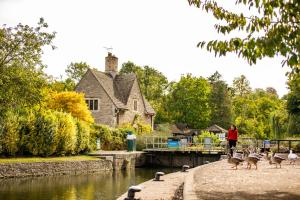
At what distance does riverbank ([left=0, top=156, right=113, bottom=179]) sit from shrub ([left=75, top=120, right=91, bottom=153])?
1927mm

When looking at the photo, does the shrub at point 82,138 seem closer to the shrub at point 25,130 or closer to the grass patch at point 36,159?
the grass patch at point 36,159

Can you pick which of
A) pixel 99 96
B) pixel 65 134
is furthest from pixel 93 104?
pixel 65 134

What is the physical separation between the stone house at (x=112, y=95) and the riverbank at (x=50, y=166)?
62.3ft

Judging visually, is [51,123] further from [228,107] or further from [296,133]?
[228,107]

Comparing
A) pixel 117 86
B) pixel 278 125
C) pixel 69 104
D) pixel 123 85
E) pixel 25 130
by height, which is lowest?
pixel 25 130

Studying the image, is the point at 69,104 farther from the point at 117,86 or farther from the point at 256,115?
the point at 256,115

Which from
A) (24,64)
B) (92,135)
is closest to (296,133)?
(92,135)

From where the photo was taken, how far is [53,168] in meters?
29.6

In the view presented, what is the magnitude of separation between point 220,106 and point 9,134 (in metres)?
61.3

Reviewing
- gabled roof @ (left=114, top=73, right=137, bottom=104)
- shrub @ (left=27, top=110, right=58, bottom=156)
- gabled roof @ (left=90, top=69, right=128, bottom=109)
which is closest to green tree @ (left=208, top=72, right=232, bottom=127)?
gabled roof @ (left=114, top=73, right=137, bottom=104)

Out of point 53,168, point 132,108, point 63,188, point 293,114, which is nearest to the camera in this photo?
point 63,188

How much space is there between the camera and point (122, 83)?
193ft

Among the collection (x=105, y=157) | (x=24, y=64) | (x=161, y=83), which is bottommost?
(x=105, y=157)

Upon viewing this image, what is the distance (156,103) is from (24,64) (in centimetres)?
5656
